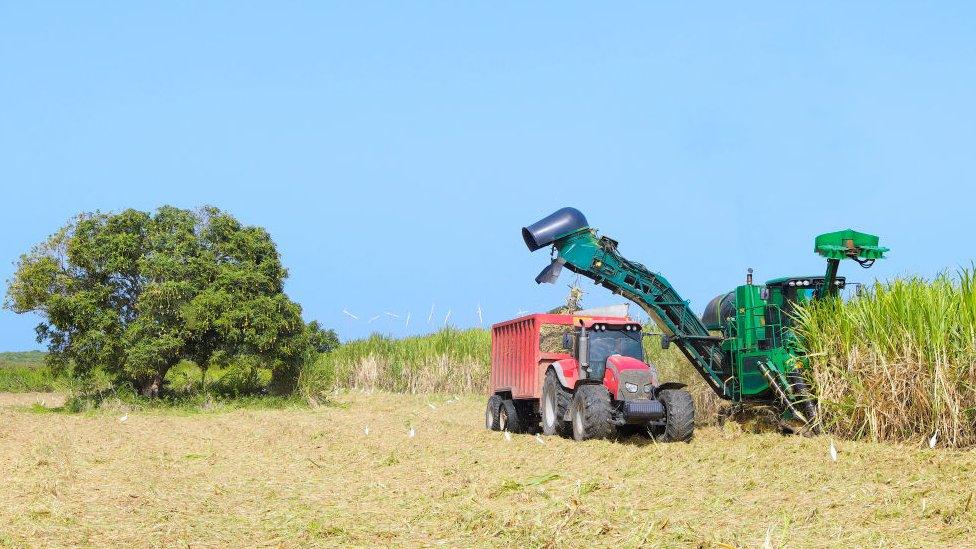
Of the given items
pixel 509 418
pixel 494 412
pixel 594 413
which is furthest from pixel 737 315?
pixel 494 412

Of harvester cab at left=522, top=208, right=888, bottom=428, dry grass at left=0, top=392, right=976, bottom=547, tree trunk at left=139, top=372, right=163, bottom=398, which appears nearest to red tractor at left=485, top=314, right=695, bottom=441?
dry grass at left=0, top=392, right=976, bottom=547

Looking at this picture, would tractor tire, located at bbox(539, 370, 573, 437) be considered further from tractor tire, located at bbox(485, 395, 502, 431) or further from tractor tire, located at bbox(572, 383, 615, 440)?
tractor tire, located at bbox(485, 395, 502, 431)

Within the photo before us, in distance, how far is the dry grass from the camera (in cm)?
859

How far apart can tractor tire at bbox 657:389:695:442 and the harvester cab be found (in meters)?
1.23

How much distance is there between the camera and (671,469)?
1252cm

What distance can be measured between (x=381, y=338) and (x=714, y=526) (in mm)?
30115

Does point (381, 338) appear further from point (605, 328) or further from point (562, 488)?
point (562, 488)

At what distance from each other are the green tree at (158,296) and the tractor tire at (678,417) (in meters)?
13.5

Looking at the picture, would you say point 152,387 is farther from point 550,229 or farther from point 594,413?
point 594,413

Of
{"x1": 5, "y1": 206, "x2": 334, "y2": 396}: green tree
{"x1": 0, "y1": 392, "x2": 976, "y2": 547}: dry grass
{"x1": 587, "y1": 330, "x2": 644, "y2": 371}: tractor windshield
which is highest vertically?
{"x1": 5, "y1": 206, "x2": 334, "y2": 396}: green tree

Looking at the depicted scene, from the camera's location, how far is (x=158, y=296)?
2534 cm

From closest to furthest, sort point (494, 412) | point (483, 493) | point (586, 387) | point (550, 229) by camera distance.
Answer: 1. point (483, 493)
2. point (586, 387)
3. point (550, 229)
4. point (494, 412)

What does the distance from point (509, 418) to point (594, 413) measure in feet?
13.5

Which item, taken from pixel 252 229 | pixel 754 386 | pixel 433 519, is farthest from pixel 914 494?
pixel 252 229
